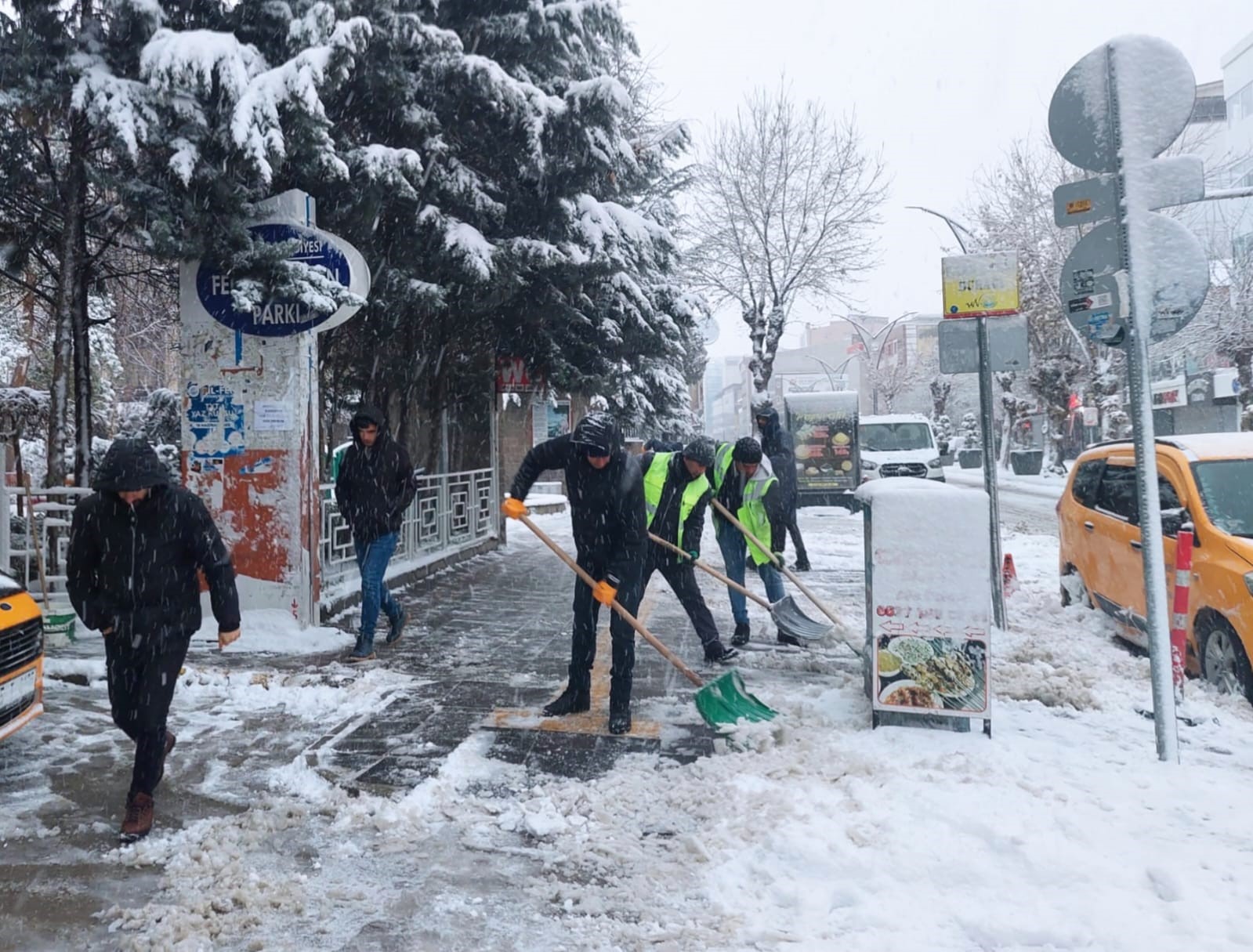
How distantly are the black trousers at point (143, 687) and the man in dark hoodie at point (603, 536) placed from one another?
195 centimetres

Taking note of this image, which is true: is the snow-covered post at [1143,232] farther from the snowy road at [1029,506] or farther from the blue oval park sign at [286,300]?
the blue oval park sign at [286,300]

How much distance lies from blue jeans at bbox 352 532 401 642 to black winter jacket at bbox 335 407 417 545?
0.18ft

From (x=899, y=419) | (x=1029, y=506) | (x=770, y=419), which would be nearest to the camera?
(x=770, y=419)

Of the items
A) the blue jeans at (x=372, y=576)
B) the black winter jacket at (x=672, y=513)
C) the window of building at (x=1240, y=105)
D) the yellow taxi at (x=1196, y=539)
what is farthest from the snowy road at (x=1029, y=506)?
the window of building at (x=1240, y=105)

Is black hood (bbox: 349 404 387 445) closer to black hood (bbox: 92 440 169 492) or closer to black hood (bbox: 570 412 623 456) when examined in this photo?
black hood (bbox: 570 412 623 456)

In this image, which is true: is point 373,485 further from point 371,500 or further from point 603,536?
point 603,536

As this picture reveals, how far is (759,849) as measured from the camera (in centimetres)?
356

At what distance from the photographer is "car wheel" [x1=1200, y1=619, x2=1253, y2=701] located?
5.10 metres

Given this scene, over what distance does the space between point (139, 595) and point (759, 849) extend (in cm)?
264

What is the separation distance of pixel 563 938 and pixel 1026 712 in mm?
3290

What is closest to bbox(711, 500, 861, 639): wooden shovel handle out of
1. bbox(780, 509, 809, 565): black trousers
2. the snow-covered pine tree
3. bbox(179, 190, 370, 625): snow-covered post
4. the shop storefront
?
bbox(780, 509, 809, 565): black trousers

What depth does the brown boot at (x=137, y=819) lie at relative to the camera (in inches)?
145

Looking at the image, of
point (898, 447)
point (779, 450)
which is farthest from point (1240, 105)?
point (779, 450)

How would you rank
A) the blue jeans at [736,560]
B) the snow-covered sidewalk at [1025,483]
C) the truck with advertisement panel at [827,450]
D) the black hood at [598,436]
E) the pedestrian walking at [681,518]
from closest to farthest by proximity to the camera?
1. the black hood at [598,436]
2. the pedestrian walking at [681,518]
3. the blue jeans at [736,560]
4. the truck with advertisement panel at [827,450]
5. the snow-covered sidewalk at [1025,483]
